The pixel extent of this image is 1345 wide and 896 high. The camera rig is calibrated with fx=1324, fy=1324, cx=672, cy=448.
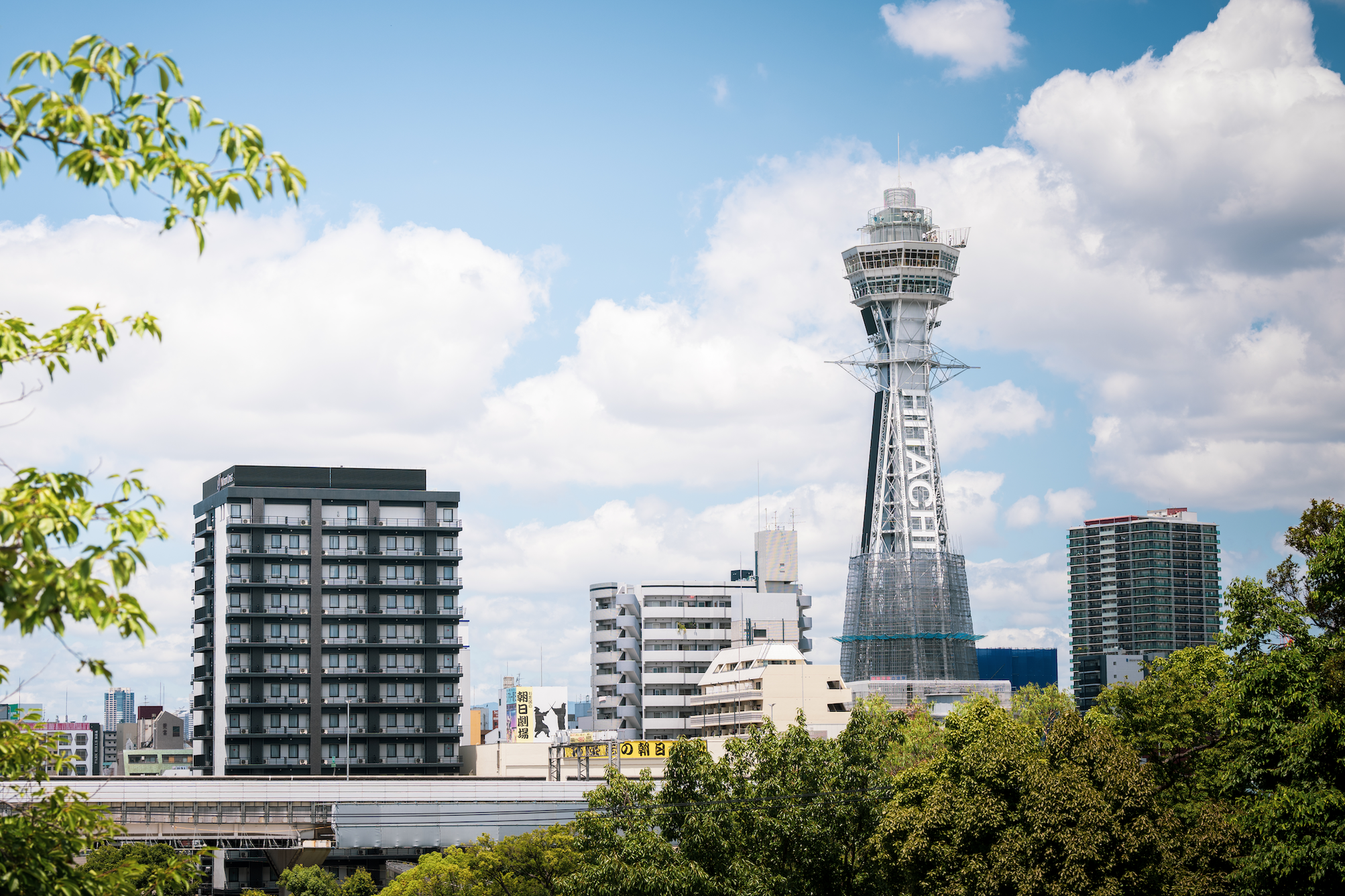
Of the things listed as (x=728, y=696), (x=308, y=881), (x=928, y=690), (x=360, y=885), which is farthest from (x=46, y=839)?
(x=928, y=690)

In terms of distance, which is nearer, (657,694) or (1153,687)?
(1153,687)

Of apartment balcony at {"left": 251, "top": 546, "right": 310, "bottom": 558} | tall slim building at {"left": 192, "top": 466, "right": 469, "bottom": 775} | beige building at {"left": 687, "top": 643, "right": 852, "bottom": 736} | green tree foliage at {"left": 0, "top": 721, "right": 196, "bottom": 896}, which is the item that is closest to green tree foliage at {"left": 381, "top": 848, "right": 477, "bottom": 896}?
green tree foliage at {"left": 0, "top": 721, "right": 196, "bottom": 896}

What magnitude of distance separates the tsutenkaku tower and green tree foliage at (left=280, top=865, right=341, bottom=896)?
111 metres

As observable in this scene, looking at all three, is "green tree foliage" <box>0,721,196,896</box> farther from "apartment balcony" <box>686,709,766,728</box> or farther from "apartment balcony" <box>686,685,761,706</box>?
"apartment balcony" <box>686,685,761,706</box>

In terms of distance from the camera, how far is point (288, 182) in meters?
12.8

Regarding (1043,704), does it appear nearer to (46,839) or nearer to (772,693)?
(772,693)

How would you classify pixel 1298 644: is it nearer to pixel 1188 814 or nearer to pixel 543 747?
pixel 1188 814

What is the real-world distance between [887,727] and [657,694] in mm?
89030

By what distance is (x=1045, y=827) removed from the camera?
38.5 metres

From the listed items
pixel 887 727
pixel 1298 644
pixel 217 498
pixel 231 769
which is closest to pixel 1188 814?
pixel 1298 644

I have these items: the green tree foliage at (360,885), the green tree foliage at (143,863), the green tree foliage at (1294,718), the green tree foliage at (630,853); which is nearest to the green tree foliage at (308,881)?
the green tree foliage at (360,885)

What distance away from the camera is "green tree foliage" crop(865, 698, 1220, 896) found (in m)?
38.1

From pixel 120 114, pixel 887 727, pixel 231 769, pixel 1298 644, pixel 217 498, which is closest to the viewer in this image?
pixel 120 114

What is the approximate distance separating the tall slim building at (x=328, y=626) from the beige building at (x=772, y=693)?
2705cm
